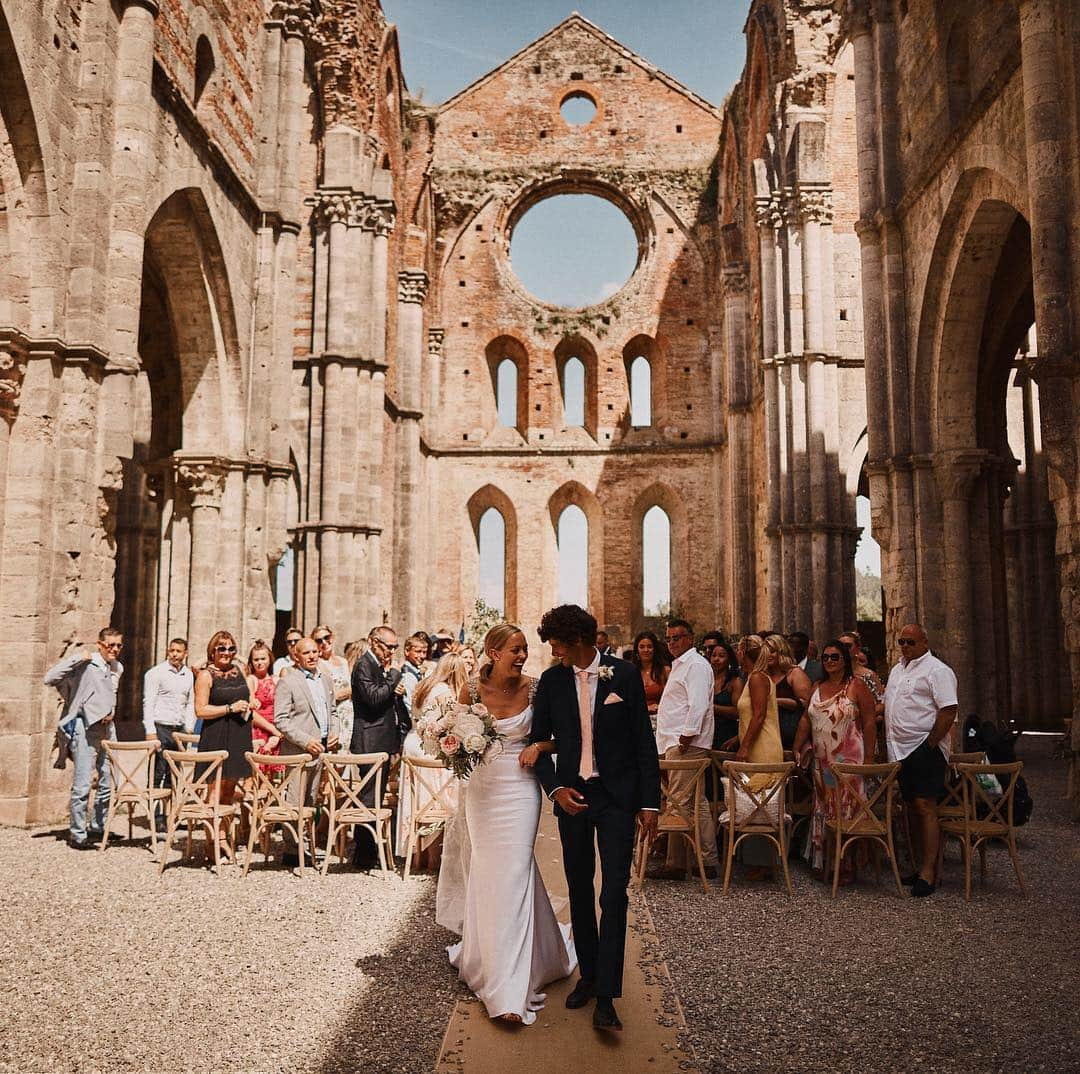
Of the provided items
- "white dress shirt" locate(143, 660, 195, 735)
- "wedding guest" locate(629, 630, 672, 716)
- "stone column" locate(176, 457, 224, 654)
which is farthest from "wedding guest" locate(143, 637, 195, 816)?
"stone column" locate(176, 457, 224, 654)

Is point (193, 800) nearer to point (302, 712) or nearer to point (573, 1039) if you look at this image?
point (302, 712)

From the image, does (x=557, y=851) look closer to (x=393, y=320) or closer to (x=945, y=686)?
(x=945, y=686)

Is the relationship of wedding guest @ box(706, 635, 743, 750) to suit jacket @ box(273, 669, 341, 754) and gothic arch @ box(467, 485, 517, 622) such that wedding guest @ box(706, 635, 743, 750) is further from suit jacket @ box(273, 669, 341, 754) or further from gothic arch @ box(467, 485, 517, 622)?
gothic arch @ box(467, 485, 517, 622)

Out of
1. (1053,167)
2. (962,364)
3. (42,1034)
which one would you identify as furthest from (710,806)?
(962,364)

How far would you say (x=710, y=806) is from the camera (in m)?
6.74

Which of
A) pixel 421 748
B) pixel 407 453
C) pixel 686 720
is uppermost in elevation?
pixel 407 453

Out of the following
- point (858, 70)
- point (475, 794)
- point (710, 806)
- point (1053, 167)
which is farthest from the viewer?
point (858, 70)

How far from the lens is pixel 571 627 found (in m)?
3.89

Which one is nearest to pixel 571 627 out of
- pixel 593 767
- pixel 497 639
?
pixel 497 639

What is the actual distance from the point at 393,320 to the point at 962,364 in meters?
14.4

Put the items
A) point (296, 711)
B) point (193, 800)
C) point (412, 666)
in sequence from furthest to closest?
1. point (412, 666)
2. point (193, 800)
3. point (296, 711)

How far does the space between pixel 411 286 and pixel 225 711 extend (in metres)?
18.3

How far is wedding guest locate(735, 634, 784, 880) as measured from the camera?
6145 millimetres

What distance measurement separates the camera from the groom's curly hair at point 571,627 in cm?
389
